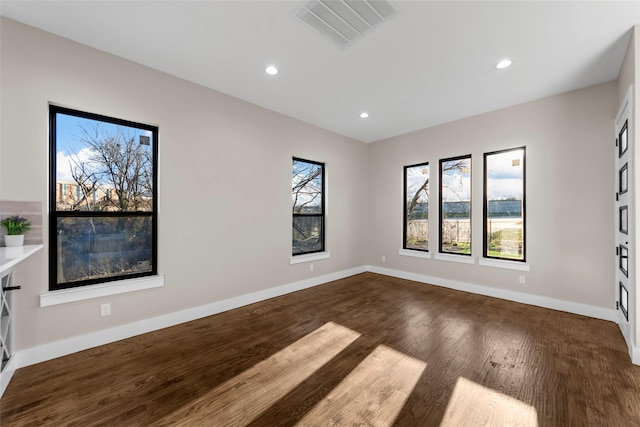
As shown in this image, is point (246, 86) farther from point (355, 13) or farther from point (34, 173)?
point (34, 173)

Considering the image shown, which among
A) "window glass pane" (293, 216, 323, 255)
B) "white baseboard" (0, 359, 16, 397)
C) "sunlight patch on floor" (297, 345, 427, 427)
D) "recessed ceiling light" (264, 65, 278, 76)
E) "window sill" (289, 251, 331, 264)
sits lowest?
"sunlight patch on floor" (297, 345, 427, 427)

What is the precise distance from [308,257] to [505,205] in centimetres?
332

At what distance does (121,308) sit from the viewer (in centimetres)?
273

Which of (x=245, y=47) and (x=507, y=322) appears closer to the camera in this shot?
(x=245, y=47)

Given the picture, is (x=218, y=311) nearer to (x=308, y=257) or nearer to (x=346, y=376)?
(x=308, y=257)

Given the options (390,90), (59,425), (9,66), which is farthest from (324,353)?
(9,66)

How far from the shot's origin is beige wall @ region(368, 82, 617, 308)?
3258mm

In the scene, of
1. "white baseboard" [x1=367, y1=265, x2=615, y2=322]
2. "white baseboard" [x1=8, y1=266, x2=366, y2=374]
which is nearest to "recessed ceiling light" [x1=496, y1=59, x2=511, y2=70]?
→ "white baseboard" [x1=367, y1=265, x2=615, y2=322]

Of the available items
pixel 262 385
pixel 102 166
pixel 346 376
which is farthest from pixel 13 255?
pixel 346 376

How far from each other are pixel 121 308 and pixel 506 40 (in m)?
4.67

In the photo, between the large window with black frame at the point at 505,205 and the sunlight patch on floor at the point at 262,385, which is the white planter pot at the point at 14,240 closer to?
the sunlight patch on floor at the point at 262,385

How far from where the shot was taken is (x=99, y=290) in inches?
102

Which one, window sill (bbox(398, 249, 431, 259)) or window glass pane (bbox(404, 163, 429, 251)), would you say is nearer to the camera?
window sill (bbox(398, 249, 431, 259))

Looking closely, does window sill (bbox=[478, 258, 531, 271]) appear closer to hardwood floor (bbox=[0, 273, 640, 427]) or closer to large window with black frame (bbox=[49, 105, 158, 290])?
hardwood floor (bbox=[0, 273, 640, 427])
